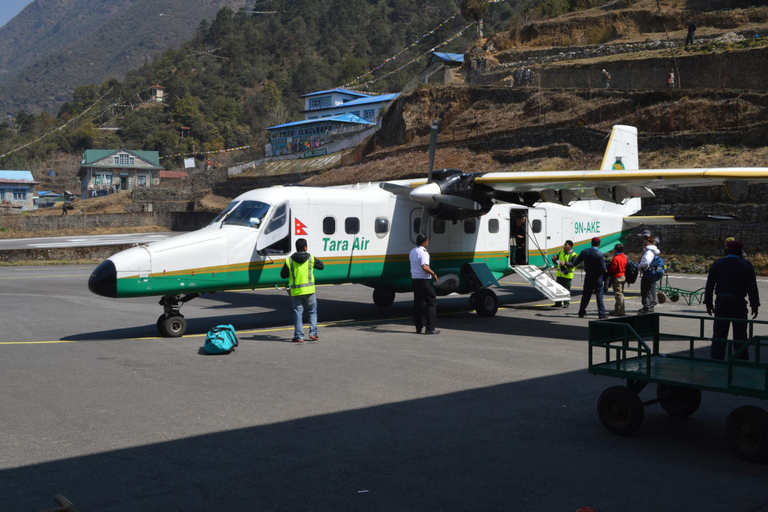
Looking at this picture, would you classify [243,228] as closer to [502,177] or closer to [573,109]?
[502,177]

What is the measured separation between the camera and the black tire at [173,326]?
13.5 meters

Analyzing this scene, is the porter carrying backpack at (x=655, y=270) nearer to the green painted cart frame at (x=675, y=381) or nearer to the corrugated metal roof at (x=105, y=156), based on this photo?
the green painted cart frame at (x=675, y=381)

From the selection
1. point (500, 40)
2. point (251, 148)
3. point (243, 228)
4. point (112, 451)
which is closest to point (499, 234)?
point (243, 228)

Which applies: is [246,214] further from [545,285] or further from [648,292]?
[648,292]

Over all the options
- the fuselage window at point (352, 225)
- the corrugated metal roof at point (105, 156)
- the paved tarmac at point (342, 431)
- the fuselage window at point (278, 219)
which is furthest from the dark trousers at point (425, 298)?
the corrugated metal roof at point (105, 156)

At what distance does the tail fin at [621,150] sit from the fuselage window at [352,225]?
976cm

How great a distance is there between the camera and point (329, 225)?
50.4 feet

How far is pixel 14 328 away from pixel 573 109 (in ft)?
138

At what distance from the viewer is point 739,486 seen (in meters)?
5.75

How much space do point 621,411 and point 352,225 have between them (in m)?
9.52

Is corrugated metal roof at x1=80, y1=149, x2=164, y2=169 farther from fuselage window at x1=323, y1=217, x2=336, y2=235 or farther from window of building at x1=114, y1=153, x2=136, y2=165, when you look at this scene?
fuselage window at x1=323, y1=217, x2=336, y2=235

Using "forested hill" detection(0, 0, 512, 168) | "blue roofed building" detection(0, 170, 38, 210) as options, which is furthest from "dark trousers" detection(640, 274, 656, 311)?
"forested hill" detection(0, 0, 512, 168)

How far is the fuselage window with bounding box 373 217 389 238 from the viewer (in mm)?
16266

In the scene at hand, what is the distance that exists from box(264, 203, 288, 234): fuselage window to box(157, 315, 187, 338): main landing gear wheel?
2614mm
